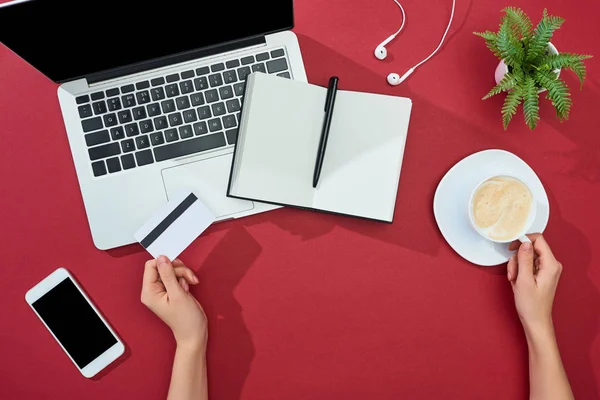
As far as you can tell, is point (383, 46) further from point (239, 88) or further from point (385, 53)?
point (239, 88)

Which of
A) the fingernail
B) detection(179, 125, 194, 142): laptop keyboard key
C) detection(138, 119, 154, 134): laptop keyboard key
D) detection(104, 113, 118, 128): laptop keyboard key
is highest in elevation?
detection(104, 113, 118, 128): laptop keyboard key

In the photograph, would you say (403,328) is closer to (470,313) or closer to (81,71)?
(470,313)

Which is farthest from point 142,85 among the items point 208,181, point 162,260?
point 162,260

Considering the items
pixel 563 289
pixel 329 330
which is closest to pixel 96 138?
pixel 329 330

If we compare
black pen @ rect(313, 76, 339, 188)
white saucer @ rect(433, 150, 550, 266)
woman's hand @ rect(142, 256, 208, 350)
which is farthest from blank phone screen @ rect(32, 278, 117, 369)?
white saucer @ rect(433, 150, 550, 266)

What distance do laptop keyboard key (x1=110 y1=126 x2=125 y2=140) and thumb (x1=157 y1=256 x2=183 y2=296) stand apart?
26cm

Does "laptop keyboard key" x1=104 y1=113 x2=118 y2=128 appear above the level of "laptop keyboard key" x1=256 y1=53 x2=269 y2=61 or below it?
below

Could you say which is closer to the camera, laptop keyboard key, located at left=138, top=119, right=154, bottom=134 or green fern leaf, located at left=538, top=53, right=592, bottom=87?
green fern leaf, located at left=538, top=53, right=592, bottom=87

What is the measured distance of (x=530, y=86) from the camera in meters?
0.84

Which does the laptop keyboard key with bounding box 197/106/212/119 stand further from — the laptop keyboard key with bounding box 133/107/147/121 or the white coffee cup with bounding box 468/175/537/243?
the white coffee cup with bounding box 468/175/537/243

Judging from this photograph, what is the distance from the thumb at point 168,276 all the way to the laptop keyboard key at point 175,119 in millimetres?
271

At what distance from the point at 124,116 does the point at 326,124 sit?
1.35ft

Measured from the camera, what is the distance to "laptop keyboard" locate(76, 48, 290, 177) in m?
0.91

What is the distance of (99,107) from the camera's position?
0.92 meters
